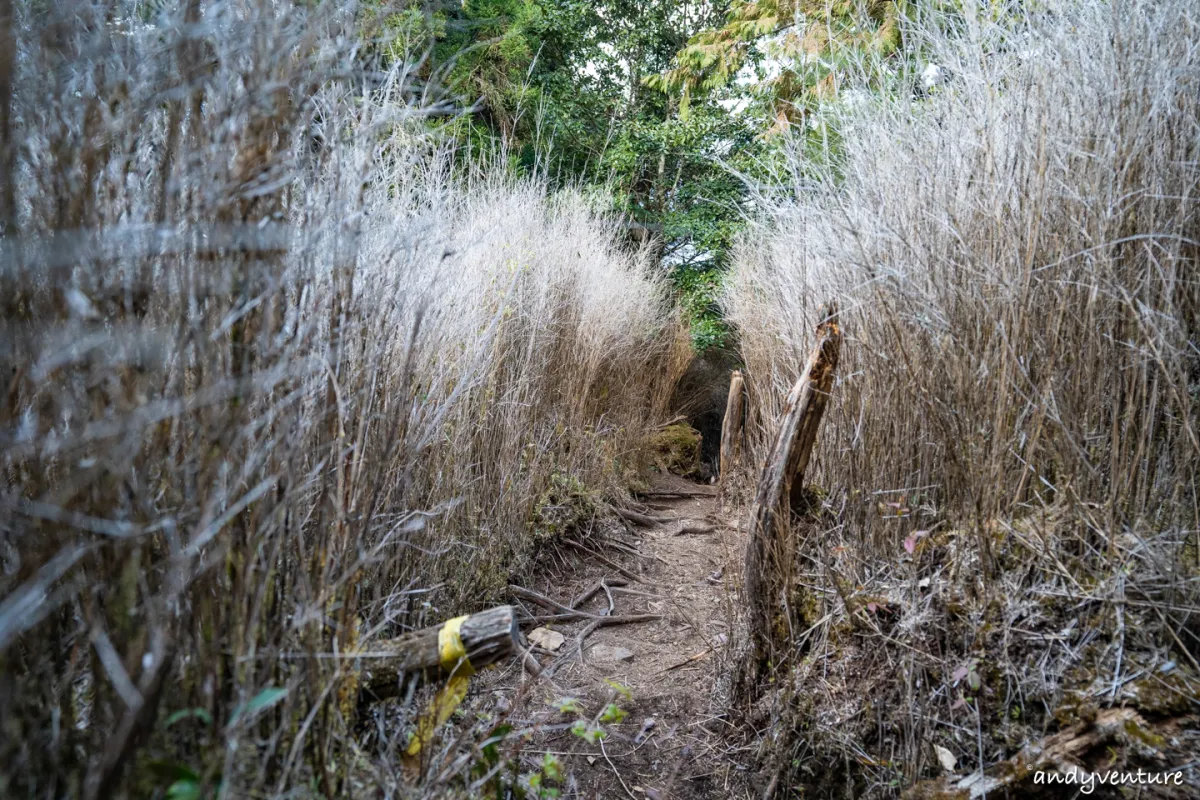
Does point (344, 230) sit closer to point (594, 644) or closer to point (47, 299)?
point (47, 299)

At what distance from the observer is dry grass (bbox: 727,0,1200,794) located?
1.39 metres

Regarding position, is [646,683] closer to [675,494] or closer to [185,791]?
[185,791]

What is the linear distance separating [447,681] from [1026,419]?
5.14 feet

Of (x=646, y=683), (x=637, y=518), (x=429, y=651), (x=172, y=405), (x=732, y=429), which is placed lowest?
(x=646, y=683)

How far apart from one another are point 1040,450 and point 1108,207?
616 mm

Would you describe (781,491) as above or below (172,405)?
below

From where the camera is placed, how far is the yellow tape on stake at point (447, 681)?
111 centimetres

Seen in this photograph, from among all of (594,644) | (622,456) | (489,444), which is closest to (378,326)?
(489,444)

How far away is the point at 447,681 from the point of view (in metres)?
1.12

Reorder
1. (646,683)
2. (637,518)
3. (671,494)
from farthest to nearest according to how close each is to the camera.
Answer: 1. (671,494)
2. (637,518)
3. (646,683)

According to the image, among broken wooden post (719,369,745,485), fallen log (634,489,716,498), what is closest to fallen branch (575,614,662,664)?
fallen log (634,489,716,498)

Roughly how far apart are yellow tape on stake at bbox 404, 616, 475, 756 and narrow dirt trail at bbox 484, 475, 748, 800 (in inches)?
6.8

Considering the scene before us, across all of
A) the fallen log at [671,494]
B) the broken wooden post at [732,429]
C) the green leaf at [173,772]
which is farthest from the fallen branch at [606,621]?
the broken wooden post at [732,429]

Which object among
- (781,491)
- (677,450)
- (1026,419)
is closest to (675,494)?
(677,450)
